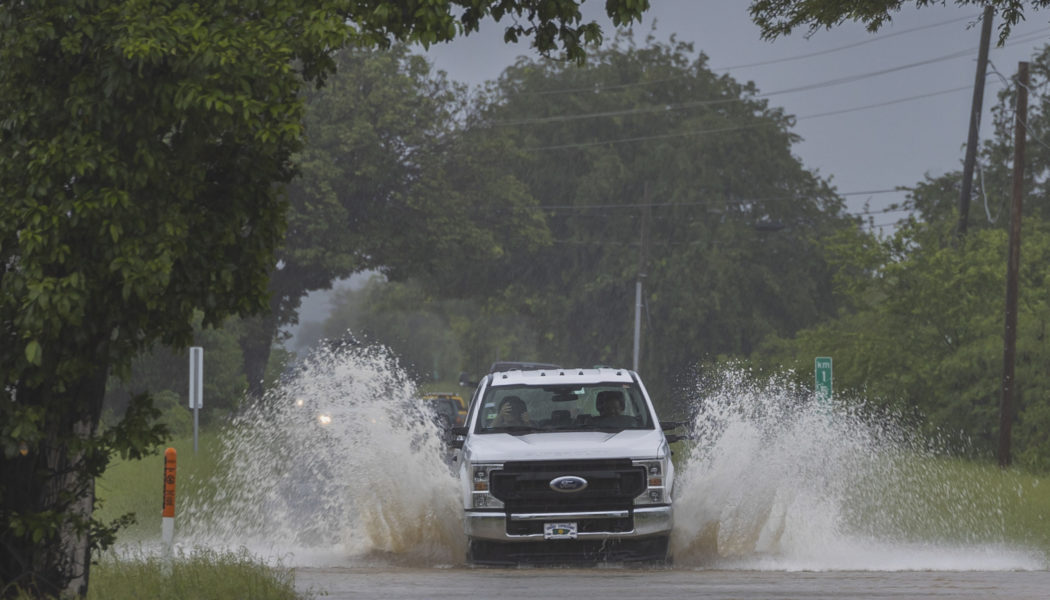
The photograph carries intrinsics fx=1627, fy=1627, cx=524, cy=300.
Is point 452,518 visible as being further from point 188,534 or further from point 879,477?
point 879,477

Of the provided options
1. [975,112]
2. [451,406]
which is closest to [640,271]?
[451,406]

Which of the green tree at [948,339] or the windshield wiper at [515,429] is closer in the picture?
the windshield wiper at [515,429]

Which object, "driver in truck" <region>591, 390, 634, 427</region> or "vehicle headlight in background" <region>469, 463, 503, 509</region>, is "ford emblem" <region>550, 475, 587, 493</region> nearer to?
"vehicle headlight in background" <region>469, 463, 503, 509</region>

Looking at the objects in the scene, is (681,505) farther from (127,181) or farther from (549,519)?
(127,181)

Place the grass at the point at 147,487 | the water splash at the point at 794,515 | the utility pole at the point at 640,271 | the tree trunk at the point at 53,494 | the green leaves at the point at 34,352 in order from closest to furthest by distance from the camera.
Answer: the green leaves at the point at 34,352
the tree trunk at the point at 53,494
the water splash at the point at 794,515
the grass at the point at 147,487
the utility pole at the point at 640,271

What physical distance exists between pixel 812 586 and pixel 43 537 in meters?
5.69

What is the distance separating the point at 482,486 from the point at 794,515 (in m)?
5.26

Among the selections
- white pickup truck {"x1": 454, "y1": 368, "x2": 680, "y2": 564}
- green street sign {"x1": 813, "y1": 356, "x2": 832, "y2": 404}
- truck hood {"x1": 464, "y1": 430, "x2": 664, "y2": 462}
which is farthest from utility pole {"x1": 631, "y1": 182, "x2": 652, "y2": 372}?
white pickup truck {"x1": 454, "y1": 368, "x2": 680, "y2": 564}

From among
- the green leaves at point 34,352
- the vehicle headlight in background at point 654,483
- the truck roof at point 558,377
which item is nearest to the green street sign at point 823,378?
the truck roof at point 558,377

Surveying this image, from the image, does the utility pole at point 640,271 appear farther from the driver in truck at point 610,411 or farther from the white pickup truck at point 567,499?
the white pickup truck at point 567,499

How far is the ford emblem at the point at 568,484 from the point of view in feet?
47.6

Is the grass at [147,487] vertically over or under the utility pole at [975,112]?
under

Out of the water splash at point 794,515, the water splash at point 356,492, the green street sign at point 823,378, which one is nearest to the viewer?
the water splash at point 356,492

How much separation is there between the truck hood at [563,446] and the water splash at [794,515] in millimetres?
1905
